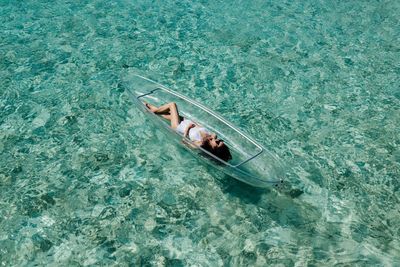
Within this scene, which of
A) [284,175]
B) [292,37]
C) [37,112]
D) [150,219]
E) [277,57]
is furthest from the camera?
[292,37]

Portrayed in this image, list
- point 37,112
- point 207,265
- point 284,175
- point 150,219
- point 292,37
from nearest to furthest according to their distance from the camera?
point 207,265 → point 150,219 → point 284,175 → point 37,112 → point 292,37

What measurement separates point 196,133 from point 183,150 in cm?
72

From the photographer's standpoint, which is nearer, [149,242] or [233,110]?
[149,242]

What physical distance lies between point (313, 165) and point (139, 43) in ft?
19.5

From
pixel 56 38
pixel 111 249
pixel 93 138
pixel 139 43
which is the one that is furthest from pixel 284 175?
pixel 56 38

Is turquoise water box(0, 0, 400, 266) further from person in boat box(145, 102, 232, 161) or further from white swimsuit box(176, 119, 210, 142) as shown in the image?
white swimsuit box(176, 119, 210, 142)

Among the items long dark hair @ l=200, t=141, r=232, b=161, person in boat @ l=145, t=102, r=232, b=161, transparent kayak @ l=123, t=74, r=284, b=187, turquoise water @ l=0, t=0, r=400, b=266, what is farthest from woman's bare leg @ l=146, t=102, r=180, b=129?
long dark hair @ l=200, t=141, r=232, b=161

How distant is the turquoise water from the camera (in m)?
6.20

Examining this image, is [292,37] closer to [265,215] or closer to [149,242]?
[265,215]

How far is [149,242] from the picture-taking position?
20.1ft

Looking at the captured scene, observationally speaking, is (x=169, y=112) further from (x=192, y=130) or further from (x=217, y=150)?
(x=217, y=150)

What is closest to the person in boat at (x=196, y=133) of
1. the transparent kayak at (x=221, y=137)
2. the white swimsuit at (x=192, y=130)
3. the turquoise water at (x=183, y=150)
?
the white swimsuit at (x=192, y=130)

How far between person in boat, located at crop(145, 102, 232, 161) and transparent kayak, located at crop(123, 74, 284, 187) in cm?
14

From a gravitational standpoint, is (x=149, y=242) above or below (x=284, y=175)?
below
